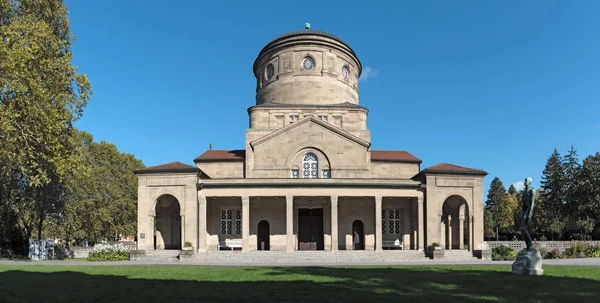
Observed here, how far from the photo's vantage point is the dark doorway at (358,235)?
34.9 metres

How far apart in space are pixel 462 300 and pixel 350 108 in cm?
2827

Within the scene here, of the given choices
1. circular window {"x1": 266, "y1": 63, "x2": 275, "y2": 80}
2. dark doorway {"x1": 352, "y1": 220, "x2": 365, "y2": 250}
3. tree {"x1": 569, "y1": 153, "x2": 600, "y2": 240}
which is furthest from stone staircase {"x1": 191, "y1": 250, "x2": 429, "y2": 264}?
tree {"x1": 569, "y1": 153, "x2": 600, "y2": 240}

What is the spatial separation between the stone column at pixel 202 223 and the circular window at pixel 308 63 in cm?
1547

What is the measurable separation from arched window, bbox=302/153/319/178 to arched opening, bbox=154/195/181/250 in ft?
33.7

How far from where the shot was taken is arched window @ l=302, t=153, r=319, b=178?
1368 inches

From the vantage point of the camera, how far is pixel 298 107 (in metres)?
38.2

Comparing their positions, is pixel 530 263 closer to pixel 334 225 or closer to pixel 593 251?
pixel 334 225

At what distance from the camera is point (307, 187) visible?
31.9 meters

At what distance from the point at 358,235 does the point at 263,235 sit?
291 inches

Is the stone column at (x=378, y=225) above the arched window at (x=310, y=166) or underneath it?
underneath

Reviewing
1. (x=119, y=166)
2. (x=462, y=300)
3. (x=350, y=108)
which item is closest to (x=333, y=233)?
(x=350, y=108)

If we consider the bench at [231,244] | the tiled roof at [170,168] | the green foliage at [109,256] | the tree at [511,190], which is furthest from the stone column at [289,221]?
the tree at [511,190]

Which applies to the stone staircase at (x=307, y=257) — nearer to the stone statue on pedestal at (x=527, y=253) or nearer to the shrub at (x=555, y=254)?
the shrub at (x=555, y=254)

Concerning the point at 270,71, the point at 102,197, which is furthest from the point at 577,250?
the point at 102,197
